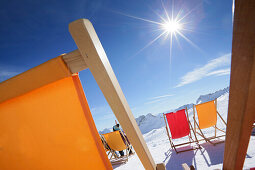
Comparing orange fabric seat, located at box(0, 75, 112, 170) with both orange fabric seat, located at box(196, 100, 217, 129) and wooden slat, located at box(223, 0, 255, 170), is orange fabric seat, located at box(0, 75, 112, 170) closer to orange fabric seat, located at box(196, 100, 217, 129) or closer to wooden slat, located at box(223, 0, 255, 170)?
wooden slat, located at box(223, 0, 255, 170)

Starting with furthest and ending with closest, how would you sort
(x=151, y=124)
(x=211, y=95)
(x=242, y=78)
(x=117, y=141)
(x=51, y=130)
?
(x=211, y=95), (x=151, y=124), (x=117, y=141), (x=51, y=130), (x=242, y=78)

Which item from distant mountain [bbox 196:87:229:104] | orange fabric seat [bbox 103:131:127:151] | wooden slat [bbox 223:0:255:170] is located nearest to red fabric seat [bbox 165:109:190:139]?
orange fabric seat [bbox 103:131:127:151]

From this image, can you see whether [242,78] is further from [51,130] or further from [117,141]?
[117,141]

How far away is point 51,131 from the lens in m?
0.51

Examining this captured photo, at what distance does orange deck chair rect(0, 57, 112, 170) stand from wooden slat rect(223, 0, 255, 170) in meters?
0.49

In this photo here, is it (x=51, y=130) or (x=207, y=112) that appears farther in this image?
(x=207, y=112)

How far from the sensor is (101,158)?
1.71ft

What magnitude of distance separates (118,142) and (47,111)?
158 inches

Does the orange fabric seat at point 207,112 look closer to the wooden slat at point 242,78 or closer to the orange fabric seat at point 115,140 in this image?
the orange fabric seat at point 115,140

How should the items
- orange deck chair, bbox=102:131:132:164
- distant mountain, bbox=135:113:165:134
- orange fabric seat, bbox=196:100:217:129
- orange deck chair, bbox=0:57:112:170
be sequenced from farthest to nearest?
distant mountain, bbox=135:113:165:134, orange deck chair, bbox=102:131:132:164, orange fabric seat, bbox=196:100:217:129, orange deck chair, bbox=0:57:112:170

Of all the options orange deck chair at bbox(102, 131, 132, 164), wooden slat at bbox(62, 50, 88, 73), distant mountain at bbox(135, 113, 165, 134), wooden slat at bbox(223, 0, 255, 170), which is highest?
wooden slat at bbox(62, 50, 88, 73)

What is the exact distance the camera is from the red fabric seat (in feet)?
12.9

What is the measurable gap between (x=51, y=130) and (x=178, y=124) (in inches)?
162

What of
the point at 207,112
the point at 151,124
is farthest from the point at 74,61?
the point at 151,124
